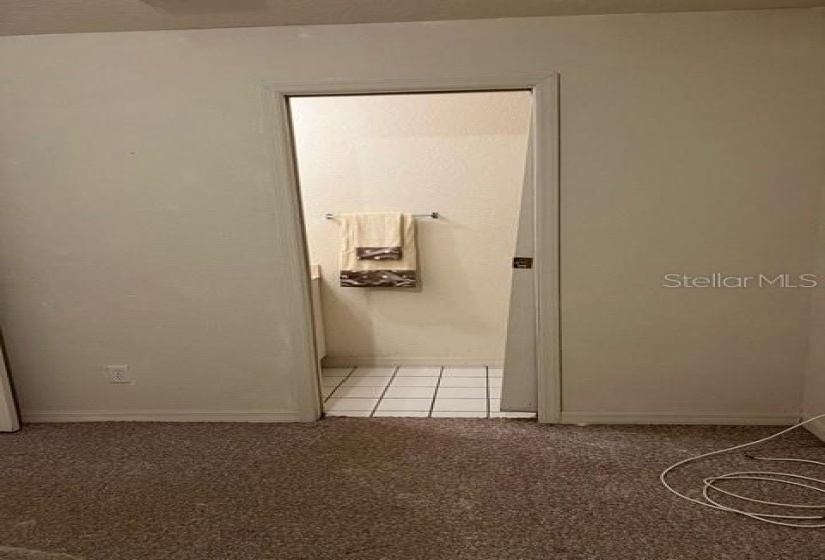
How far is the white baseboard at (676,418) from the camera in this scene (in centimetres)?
231

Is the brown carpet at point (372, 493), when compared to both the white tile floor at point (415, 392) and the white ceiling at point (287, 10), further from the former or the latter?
the white ceiling at point (287, 10)

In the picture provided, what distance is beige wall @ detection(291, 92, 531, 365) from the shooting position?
3262mm

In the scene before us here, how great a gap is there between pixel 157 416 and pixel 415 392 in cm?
149

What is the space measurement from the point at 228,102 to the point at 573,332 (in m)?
2.00

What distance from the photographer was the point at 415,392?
305 cm

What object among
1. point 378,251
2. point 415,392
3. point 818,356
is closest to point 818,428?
point 818,356

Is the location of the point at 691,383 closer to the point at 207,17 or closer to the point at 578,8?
the point at 578,8

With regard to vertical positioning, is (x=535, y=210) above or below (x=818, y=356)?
above

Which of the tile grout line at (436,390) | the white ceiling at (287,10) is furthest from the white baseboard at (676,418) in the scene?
the white ceiling at (287,10)

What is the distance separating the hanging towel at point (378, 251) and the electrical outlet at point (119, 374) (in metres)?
1.44

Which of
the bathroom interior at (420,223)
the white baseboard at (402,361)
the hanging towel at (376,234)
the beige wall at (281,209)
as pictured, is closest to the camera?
the beige wall at (281,209)

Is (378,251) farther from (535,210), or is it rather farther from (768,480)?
(768,480)

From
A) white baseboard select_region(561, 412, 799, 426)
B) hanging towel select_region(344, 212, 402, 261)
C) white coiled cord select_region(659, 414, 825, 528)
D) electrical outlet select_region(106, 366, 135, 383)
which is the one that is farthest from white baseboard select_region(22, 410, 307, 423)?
white coiled cord select_region(659, 414, 825, 528)

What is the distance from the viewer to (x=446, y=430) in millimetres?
2432
